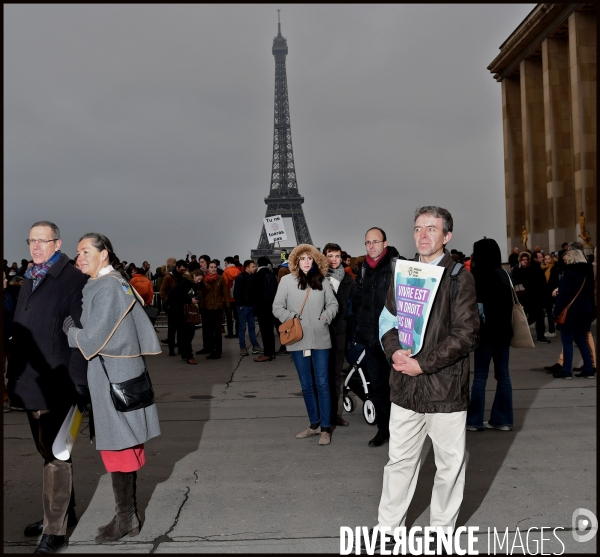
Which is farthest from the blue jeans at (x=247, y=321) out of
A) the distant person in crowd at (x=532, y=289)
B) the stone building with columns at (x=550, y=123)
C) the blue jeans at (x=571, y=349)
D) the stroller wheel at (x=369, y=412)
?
the stone building with columns at (x=550, y=123)

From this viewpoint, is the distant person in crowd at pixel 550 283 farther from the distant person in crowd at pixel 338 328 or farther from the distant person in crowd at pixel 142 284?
the distant person in crowd at pixel 338 328

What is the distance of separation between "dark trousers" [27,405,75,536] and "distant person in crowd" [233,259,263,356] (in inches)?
374

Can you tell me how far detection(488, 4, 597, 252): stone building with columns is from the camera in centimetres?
3484

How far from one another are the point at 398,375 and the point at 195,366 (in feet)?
29.6

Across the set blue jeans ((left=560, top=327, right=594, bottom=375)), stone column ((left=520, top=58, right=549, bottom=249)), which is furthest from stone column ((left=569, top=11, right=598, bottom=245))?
blue jeans ((left=560, top=327, right=594, bottom=375))

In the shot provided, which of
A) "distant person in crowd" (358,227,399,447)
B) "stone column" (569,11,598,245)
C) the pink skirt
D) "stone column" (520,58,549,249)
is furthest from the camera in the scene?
"stone column" (520,58,549,249)

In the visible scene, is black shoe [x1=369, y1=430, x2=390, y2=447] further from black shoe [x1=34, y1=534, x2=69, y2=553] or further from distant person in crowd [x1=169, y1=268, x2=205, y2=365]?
distant person in crowd [x1=169, y1=268, x2=205, y2=365]

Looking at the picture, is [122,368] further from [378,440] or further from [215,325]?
[215,325]

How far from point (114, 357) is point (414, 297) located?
5.85 ft

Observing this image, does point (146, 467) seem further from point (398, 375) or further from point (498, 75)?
point (498, 75)

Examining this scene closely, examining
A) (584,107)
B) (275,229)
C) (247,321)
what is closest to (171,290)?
(247,321)

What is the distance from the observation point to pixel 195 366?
1294cm

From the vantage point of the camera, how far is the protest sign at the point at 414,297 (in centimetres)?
408

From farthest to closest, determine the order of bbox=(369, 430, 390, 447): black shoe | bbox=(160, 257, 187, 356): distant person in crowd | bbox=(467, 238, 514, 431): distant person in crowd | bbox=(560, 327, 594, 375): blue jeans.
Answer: bbox=(160, 257, 187, 356): distant person in crowd, bbox=(560, 327, 594, 375): blue jeans, bbox=(467, 238, 514, 431): distant person in crowd, bbox=(369, 430, 390, 447): black shoe
